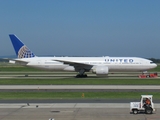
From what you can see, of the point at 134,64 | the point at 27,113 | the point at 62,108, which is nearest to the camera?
the point at 27,113

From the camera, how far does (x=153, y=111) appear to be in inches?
797

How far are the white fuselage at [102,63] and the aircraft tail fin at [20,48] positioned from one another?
7.46 feet

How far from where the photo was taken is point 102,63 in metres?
60.6

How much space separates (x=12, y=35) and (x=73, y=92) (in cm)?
3517

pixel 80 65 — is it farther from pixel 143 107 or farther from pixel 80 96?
pixel 143 107

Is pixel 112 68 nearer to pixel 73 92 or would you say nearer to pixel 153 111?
pixel 73 92

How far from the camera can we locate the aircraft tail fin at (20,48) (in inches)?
2554

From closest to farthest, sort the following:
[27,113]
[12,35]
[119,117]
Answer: [119,117], [27,113], [12,35]

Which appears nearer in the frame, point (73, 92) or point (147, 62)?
point (73, 92)

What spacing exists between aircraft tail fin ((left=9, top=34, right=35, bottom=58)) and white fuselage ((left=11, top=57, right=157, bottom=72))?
2.27m

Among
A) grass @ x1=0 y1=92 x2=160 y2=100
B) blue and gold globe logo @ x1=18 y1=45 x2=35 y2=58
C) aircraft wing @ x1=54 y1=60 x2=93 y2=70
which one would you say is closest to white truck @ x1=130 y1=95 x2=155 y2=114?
grass @ x1=0 y1=92 x2=160 y2=100

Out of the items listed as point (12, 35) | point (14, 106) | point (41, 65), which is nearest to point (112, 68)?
point (41, 65)

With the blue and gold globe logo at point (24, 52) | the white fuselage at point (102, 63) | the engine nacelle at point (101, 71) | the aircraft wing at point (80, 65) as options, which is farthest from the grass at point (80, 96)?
the blue and gold globe logo at point (24, 52)

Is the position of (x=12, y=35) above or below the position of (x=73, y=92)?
above
